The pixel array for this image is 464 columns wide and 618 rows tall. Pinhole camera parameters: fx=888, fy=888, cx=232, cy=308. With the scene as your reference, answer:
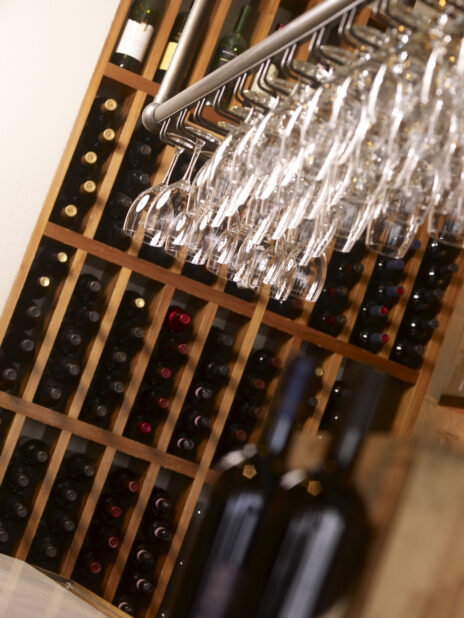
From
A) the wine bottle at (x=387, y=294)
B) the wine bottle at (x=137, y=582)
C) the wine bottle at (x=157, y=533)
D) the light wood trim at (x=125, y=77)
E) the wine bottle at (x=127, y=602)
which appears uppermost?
the light wood trim at (x=125, y=77)

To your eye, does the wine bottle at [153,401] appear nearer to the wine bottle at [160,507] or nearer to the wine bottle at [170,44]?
the wine bottle at [160,507]

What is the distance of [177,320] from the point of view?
2836 millimetres

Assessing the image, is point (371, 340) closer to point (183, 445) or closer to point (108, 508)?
point (183, 445)

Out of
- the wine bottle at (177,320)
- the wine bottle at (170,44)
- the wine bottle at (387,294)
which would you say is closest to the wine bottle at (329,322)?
the wine bottle at (387,294)

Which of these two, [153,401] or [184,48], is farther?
[153,401]

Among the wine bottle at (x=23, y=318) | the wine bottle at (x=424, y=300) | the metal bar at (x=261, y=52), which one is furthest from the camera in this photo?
the wine bottle at (x=424, y=300)

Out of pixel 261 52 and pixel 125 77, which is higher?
pixel 125 77

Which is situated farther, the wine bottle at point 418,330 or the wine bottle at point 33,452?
the wine bottle at point 418,330

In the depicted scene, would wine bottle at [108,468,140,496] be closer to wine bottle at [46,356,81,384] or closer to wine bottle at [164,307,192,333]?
wine bottle at [46,356,81,384]

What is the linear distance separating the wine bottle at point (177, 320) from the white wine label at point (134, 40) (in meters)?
0.81

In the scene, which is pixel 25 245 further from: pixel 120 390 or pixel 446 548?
pixel 446 548

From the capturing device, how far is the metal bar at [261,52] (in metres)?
1.01

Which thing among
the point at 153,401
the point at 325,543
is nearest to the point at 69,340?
the point at 153,401

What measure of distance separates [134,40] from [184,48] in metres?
1.36
